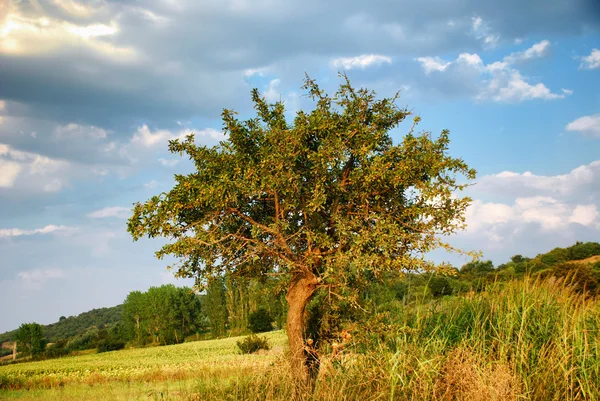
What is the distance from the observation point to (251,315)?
4738 cm

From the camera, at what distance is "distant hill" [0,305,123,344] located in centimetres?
9012

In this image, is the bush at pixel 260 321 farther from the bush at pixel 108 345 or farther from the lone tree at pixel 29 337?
the lone tree at pixel 29 337

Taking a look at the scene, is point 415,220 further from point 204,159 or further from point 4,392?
point 4,392

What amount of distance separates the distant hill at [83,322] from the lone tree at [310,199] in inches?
3398

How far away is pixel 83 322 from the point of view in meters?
98.2

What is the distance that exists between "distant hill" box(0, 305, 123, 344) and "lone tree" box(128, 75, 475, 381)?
86.3 meters

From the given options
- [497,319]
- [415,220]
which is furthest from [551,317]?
[415,220]

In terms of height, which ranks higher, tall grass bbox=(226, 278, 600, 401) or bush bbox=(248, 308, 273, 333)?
tall grass bbox=(226, 278, 600, 401)

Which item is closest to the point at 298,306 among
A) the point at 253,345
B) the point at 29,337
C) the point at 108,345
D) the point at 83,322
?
the point at 253,345

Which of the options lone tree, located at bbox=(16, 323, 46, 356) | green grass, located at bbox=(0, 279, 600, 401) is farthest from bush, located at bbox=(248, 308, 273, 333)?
green grass, located at bbox=(0, 279, 600, 401)

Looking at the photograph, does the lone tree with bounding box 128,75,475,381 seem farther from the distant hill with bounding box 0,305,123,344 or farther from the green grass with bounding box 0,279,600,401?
the distant hill with bounding box 0,305,123,344

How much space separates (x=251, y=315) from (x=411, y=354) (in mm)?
40663

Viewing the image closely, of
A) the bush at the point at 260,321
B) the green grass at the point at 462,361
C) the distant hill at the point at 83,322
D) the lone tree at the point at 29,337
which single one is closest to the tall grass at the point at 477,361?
the green grass at the point at 462,361

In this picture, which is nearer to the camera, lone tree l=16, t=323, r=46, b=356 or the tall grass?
the tall grass
